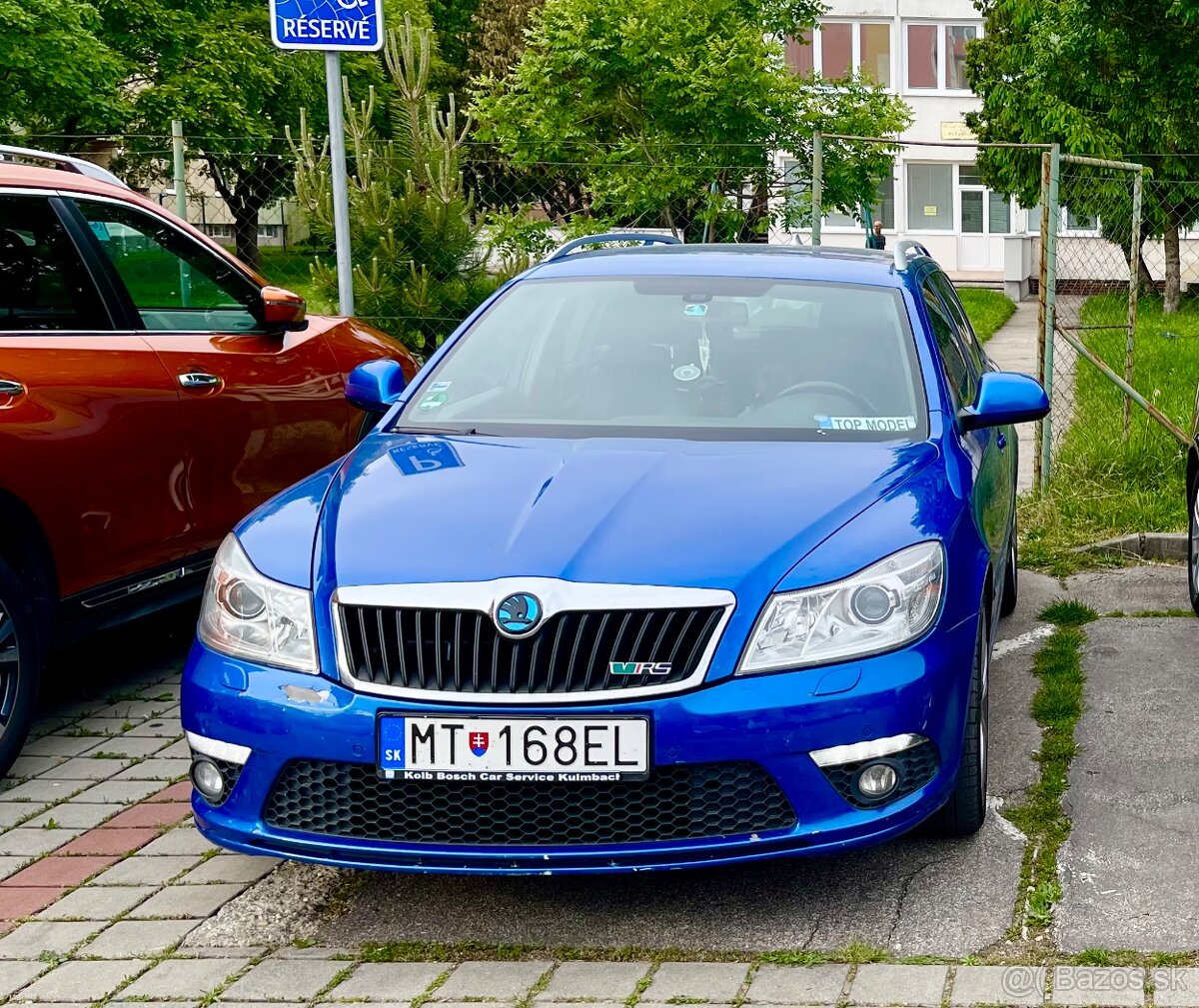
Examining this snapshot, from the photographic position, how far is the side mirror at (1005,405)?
16.1 ft

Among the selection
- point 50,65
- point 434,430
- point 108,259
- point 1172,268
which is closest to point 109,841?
point 434,430

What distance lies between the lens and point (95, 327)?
5.78m

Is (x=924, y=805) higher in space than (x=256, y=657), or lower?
lower

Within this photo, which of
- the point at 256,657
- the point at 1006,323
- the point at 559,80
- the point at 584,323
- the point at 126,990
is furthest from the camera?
the point at 1006,323

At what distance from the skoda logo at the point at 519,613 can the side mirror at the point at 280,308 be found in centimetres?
307

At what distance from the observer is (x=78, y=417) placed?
17.8 feet

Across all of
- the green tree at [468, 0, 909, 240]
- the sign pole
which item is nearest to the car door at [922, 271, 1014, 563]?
the sign pole

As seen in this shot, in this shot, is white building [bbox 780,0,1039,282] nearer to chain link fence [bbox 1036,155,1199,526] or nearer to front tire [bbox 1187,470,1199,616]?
chain link fence [bbox 1036,155,1199,526]

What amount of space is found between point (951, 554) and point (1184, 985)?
1133 millimetres

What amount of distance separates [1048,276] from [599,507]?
5741 millimetres

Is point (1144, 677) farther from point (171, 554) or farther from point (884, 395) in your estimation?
point (171, 554)

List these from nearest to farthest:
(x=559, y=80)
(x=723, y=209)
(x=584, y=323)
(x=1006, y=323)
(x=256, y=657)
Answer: (x=256, y=657) < (x=584, y=323) < (x=723, y=209) < (x=559, y=80) < (x=1006, y=323)

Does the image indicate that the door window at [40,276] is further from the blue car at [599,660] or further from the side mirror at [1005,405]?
the side mirror at [1005,405]

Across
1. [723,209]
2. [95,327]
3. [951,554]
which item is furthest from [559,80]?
[951,554]
